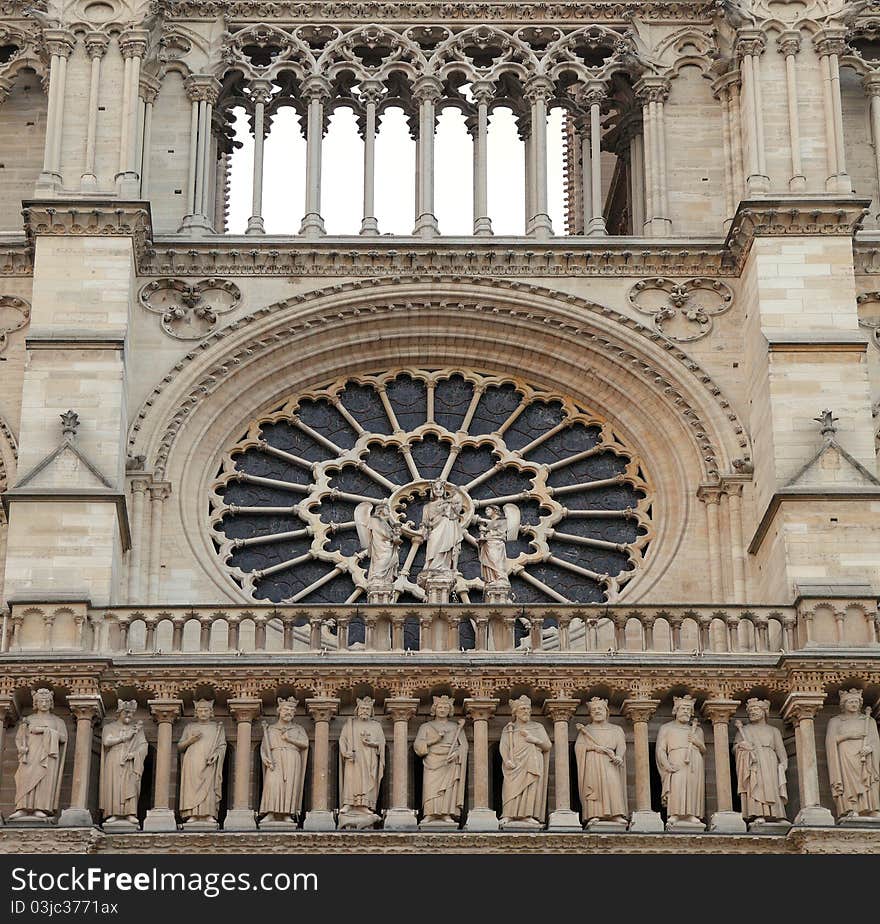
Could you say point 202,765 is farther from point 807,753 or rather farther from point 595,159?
point 595,159

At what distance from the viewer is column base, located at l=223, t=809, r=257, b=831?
2206 centimetres

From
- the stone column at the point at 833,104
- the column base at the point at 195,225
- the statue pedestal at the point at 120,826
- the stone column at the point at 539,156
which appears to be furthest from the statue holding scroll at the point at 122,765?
the stone column at the point at 833,104

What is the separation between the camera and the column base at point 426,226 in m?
26.4

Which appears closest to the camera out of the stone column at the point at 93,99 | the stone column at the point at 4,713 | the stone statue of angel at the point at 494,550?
the stone column at the point at 4,713

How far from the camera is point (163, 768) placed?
22.4 metres

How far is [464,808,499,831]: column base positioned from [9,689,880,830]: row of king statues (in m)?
0.09

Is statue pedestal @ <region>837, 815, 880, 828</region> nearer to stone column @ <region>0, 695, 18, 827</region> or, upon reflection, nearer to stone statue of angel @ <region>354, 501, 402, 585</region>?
stone statue of angel @ <region>354, 501, 402, 585</region>

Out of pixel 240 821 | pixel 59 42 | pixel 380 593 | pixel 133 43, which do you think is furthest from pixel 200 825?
pixel 59 42

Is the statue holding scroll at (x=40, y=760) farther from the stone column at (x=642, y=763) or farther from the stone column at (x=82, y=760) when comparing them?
the stone column at (x=642, y=763)

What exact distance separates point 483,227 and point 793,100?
3041 mm

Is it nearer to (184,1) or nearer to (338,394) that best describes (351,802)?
(338,394)

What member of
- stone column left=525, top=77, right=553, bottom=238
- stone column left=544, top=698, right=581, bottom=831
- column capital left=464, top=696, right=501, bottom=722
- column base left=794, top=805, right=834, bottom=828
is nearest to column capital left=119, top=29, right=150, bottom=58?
stone column left=525, top=77, right=553, bottom=238

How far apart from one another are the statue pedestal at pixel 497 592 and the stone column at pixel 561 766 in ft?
3.58

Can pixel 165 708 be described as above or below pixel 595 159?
below
